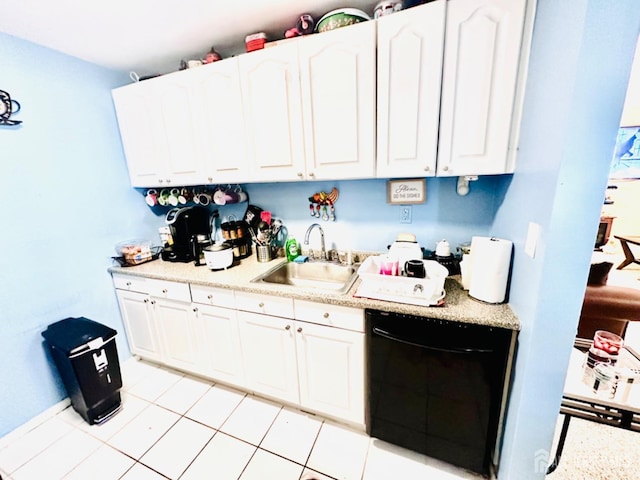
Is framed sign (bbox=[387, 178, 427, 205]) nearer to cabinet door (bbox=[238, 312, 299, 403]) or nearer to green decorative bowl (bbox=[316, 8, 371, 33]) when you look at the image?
green decorative bowl (bbox=[316, 8, 371, 33])

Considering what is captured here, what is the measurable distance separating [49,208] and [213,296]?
4.00ft

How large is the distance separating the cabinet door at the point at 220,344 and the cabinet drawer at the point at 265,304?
4.4 inches

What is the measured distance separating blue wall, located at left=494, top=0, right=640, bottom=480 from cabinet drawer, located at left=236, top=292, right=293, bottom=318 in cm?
109

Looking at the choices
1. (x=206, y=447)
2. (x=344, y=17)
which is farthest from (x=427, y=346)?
(x=344, y=17)

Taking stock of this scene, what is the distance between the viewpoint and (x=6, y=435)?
157 cm

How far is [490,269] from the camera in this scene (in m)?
1.18

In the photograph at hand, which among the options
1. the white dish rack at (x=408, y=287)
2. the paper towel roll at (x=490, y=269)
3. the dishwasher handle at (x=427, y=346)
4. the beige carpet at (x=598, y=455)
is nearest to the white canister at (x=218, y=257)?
the white dish rack at (x=408, y=287)

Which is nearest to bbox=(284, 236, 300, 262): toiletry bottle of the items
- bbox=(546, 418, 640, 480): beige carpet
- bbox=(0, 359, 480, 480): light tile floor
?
bbox=(0, 359, 480, 480): light tile floor

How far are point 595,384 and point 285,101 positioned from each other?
204cm

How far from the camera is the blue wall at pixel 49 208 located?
1552 mm

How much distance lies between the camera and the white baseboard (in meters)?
1.56

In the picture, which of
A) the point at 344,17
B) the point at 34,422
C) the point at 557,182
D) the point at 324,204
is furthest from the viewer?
the point at 324,204

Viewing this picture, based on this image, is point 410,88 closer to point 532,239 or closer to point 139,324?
point 532,239

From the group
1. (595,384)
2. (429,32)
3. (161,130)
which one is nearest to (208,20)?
(161,130)
